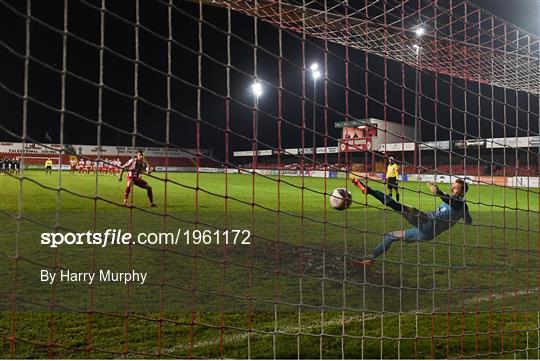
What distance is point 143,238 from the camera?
634 cm

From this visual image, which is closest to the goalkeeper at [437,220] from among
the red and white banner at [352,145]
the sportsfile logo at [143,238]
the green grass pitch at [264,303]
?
the green grass pitch at [264,303]

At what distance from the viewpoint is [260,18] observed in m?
4.31

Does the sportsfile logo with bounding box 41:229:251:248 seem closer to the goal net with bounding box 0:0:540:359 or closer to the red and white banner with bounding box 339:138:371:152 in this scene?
the goal net with bounding box 0:0:540:359

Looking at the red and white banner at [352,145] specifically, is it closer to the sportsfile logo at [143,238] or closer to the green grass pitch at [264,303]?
the green grass pitch at [264,303]

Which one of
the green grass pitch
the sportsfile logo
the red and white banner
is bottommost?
the green grass pitch

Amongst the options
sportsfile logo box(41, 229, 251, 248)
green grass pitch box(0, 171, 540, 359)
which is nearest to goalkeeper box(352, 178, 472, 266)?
green grass pitch box(0, 171, 540, 359)

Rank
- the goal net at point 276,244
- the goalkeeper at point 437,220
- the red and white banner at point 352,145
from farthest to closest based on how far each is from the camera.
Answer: the goalkeeper at point 437,220
the red and white banner at point 352,145
the goal net at point 276,244

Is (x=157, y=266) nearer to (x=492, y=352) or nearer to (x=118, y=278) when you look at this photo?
(x=118, y=278)

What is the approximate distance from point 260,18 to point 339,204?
6.08 ft

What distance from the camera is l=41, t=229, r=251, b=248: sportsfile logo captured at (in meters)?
5.77

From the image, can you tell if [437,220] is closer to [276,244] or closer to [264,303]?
[276,244]

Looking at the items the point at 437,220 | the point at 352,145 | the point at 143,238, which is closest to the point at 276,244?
the point at 437,220

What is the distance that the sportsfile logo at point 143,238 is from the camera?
5.77 meters

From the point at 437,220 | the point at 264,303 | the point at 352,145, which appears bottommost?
the point at 264,303
